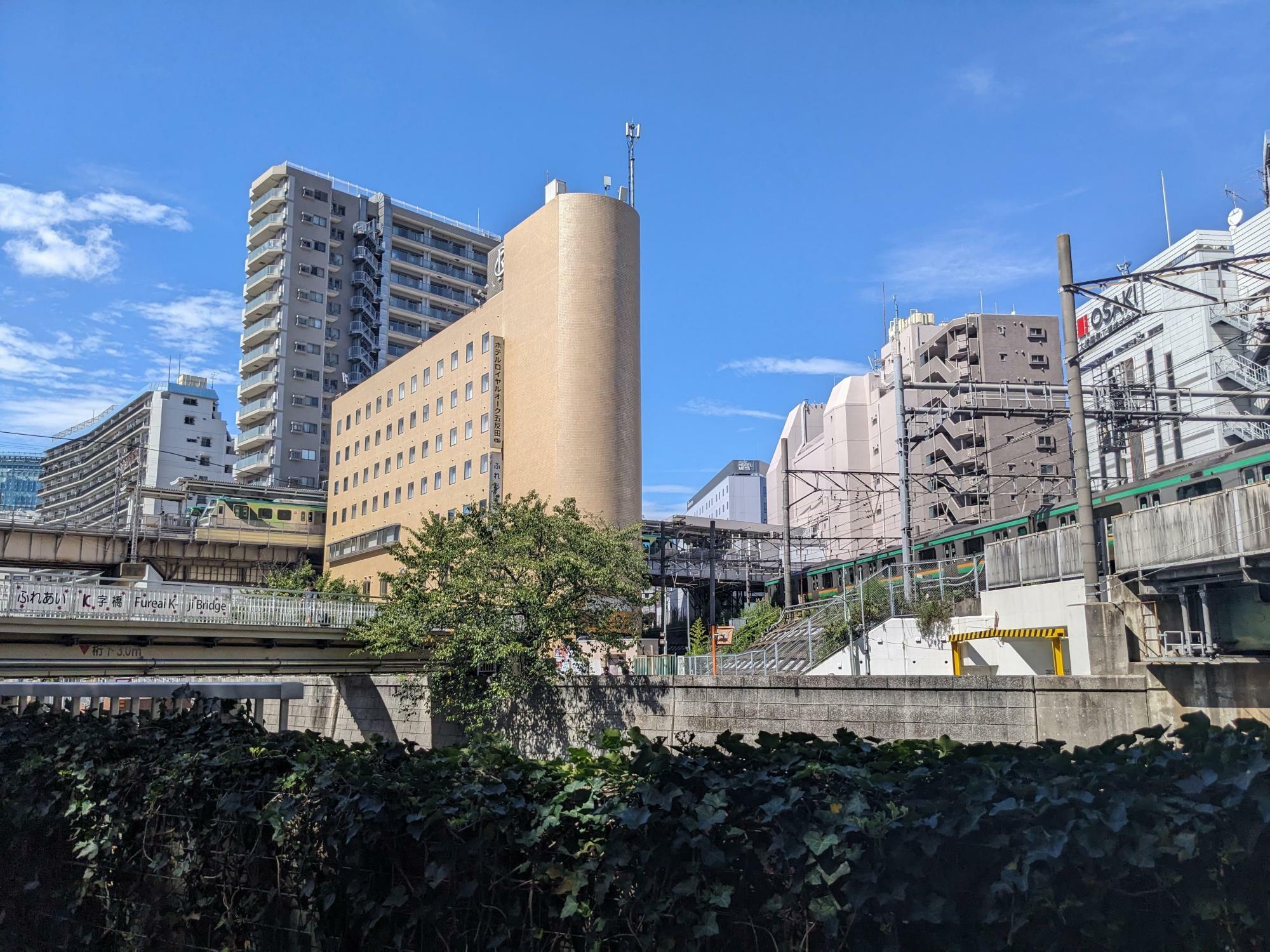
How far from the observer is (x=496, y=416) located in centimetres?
5634

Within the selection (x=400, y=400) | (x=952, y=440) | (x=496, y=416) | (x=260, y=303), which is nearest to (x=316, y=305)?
(x=260, y=303)

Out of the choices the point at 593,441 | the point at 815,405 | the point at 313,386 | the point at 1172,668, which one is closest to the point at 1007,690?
the point at 1172,668

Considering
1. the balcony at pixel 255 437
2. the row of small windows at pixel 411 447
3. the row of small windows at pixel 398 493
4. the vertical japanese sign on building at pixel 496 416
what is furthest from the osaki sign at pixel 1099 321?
the balcony at pixel 255 437

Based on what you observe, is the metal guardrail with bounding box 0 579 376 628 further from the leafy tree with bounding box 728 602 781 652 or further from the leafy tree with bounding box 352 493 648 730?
the leafy tree with bounding box 728 602 781 652

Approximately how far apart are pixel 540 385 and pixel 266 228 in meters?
52.0

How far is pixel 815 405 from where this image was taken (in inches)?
4419

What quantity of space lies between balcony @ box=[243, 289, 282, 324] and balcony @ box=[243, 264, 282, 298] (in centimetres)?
56

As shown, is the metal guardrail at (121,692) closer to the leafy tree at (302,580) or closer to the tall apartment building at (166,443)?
the leafy tree at (302,580)

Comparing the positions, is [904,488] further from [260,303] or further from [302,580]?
[260,303]

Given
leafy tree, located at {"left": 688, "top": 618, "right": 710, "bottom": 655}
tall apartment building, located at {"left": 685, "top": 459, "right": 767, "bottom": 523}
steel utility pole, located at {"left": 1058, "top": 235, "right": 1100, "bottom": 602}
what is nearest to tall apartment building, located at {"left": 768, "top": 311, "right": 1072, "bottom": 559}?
leafy tree, located at {"left": 688, "top": 618, "right": 710, "bottom": 655}

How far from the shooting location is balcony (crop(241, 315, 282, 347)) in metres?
89.4

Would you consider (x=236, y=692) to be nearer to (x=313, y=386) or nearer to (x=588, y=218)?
(x=588, y=218)

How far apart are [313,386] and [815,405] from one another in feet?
180

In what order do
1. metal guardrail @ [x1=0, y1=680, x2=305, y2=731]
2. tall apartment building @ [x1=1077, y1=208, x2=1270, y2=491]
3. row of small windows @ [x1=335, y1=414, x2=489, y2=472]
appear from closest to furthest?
metal guardrail @ [x1=0, y1=680, x2=305, y2=731]
tall apartment building @ [x1=1077, y1=208, x2=1270, y2=491]
row of small windows @ [x1=335, y1=414, x2=489, y2=472]
